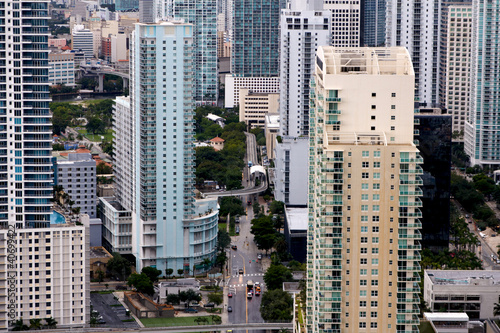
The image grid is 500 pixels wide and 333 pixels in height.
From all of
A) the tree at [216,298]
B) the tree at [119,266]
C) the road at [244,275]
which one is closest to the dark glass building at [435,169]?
the road at [244,275]

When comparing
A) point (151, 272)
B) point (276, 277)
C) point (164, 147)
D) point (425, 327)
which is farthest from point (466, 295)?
point (164, 147)

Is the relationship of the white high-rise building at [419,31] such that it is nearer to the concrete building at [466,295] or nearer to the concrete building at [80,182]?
the concrete building at [466,295]

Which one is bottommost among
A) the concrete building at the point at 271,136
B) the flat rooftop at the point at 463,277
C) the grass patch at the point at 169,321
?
the grass patch at the point at 169,321

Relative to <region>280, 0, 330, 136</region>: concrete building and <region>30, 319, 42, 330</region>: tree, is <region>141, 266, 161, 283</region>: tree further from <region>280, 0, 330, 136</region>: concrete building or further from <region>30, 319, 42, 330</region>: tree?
<region>280, 0, 330, 136</region>: concrete building

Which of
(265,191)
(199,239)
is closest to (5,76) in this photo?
(199,239)

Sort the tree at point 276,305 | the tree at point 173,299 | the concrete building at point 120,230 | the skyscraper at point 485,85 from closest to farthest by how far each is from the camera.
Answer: the tree at point 276,305 → the tree at point 173,299 → the concrete building at point 120,230 → the skyscraper at point 485,85

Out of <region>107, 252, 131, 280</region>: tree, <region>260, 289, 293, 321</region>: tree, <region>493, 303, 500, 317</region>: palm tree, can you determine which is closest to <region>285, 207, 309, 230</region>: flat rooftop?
<region>260, 289, 293, 321</region>: tree

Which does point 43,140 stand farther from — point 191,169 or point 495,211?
point 495,211
